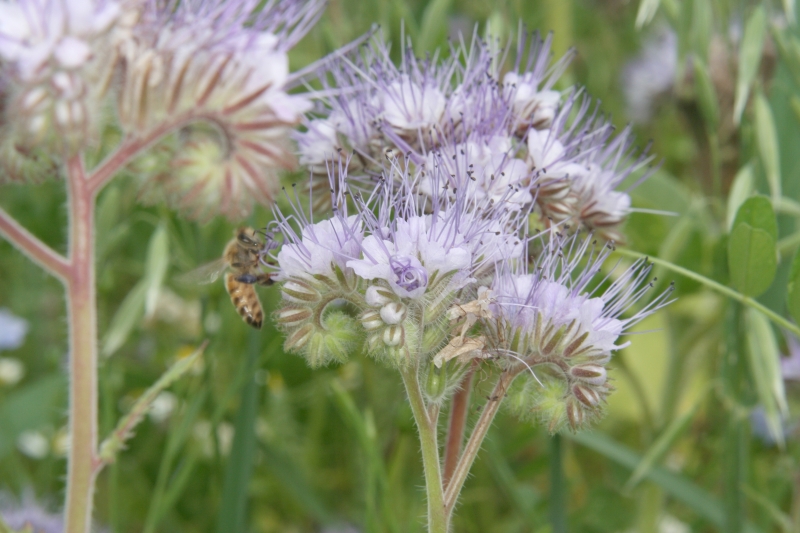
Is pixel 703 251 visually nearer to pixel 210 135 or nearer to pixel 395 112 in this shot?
pixel 395 112

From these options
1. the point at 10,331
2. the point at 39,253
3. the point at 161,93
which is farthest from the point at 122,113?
the point at 10,331

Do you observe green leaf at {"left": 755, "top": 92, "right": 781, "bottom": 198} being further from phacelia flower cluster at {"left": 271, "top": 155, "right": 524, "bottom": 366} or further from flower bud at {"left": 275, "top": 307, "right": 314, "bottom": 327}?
flower bud at {"left": 275, "top": 307, "right": 314, "bottom": 327}

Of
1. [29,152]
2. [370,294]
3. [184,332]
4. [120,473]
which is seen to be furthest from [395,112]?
[184,332]

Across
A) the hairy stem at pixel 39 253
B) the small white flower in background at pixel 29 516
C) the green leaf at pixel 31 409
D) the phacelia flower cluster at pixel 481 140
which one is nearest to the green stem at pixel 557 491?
the phacelia flower cluster at pixel 481 140

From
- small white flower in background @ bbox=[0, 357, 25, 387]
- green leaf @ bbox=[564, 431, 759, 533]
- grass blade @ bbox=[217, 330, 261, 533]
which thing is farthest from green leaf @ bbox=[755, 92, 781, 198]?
small white flower in background @ bbox=[0, 357, 25, 387]

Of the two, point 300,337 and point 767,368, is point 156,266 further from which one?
point 767,368

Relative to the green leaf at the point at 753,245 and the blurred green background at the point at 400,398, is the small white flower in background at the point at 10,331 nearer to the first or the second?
the blurred green background at the point at 400,398

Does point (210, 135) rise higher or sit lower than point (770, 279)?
lower
